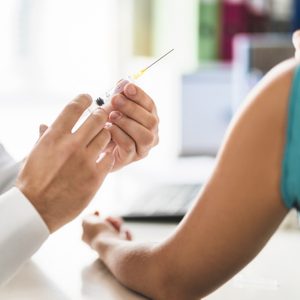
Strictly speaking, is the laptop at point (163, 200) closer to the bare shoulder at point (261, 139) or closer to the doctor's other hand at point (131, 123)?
the doctor's other hand at point (131, 123)

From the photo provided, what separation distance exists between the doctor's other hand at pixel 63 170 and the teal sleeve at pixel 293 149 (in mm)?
295

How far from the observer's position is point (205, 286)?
854 mm

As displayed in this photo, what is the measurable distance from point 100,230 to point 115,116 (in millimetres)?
201

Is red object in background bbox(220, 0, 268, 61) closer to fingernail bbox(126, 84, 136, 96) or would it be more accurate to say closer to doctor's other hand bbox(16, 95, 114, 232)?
fingernail bbox(126, 84, 136, 96)

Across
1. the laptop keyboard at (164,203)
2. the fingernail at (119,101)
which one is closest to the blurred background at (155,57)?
the laptop keyboard at (164,203)

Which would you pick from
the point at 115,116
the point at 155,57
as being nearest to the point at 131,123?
the point at 115,116

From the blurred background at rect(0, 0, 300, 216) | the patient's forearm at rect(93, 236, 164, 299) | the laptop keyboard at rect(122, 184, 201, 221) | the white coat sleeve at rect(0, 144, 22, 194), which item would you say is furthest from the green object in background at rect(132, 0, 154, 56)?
the patient's forearm at rect(93, 236, 164, 299)

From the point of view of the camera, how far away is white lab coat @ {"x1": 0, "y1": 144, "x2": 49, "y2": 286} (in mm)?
875

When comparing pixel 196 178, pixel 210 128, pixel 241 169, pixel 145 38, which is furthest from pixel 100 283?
pixel 145 38

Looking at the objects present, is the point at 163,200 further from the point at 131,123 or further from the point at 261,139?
the point at 261,139

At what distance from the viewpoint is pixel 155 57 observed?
11.6ft

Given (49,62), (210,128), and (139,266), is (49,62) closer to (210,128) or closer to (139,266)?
(210,128)

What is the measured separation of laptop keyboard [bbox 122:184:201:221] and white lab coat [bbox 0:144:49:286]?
0.57 meters

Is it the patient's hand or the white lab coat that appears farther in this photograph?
the patient's hand
